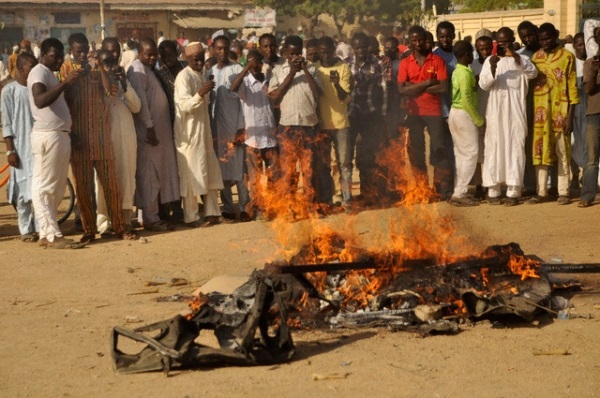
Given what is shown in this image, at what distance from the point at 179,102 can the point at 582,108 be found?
4.92m

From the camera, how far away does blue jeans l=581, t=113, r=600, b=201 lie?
461 inches

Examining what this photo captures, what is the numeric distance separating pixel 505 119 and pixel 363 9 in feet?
7.46

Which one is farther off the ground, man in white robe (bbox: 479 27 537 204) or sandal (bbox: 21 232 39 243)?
man in white robe (bbox: 479 27 537 204)

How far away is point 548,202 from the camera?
40.2 ft

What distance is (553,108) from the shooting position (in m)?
12.0

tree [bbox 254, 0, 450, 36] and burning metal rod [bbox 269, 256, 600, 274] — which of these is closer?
burning metal rod [bbox 269, 256, 600, 274]

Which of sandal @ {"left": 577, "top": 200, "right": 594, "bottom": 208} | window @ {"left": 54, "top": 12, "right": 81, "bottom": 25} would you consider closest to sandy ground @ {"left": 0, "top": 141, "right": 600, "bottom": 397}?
sandal @ {"left": 577, "top": 200, "right": 594, "bottom": 208}

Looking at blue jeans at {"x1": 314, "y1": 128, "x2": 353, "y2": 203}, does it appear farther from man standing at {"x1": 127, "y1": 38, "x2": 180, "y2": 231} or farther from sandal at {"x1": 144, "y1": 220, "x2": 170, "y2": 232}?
sandal at {"x1": 144, "y1": 220, "x2": 170, "y2": 232}

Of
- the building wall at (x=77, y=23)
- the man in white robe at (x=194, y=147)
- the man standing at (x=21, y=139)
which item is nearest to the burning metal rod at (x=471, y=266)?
the man in white robe at (x=194, y=147)

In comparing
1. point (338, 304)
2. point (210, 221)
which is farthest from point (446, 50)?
point (338, 304)

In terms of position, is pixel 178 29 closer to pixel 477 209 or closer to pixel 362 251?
pixel 477 209

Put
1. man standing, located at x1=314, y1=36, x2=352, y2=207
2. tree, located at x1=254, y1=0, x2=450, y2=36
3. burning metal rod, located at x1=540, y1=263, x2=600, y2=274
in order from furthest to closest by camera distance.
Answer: man standing, located at x1=314, y1=36, x2=352, y2=207
tree, located at x1=254, y1=0, x2=450, y2=36
burning metal rod, located at x1=540, y1=263, x2=600, y2=274

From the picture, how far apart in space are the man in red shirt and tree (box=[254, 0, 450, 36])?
592mm

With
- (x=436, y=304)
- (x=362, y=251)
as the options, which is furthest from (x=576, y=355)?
(x=362, y=251)
